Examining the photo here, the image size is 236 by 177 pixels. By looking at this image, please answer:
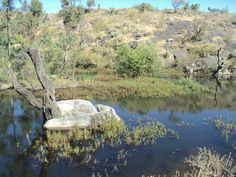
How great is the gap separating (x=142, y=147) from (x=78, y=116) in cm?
527

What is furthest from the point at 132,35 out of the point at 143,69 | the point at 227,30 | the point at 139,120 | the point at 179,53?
the point at 139,120

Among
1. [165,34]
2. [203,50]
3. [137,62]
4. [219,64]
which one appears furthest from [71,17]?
[137,62]

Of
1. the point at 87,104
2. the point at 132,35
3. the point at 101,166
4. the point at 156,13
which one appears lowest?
the point at 101,166

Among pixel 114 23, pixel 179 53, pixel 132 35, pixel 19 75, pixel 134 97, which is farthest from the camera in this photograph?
pixel 114 23

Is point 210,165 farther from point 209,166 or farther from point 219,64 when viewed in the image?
point 219,64

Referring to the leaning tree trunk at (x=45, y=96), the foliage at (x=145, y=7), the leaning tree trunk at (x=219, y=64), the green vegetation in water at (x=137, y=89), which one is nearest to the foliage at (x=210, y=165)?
the leaning tree trunk at (x=45, y=96)

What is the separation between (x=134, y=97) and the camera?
34125mm

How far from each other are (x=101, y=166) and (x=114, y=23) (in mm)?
76239

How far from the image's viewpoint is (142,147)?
62.1ft

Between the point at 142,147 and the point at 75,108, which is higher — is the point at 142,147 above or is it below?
below

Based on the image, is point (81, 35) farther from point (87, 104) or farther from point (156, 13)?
point (87, 104)

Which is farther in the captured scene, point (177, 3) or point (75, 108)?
point (177, 3)

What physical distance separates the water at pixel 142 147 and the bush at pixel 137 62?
9.28m

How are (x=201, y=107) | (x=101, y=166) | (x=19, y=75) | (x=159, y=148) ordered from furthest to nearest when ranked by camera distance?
(x=19, y=75), (x=201, y=107), (x=159, y=148), (x=101, y=166)
